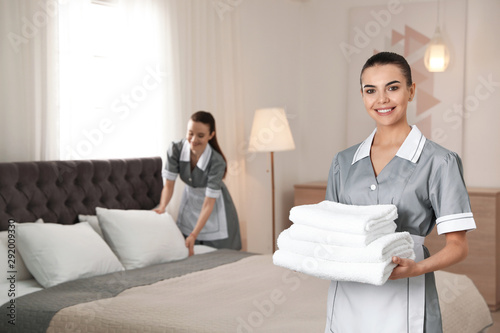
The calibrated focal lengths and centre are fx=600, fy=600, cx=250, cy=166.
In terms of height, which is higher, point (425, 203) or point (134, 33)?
point (134, 33)

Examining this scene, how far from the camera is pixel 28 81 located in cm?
350

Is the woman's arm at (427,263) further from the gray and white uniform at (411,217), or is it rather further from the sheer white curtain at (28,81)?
the sheer white curtain at (28,81)

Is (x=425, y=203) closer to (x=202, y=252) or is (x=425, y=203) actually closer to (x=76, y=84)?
(x=202, y=252)

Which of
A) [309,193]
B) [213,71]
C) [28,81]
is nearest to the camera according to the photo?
[28,81]

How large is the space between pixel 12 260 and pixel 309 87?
384 cm

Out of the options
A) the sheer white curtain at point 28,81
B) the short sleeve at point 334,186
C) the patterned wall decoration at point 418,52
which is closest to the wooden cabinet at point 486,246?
the patterned wall decoration at point 418,52

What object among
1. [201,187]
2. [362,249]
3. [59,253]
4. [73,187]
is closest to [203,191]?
[201,187]

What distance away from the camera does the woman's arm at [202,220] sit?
13.0 feet

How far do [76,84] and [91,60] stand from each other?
22 cm

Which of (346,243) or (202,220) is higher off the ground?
(346,243)

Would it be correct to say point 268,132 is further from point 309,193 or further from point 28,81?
point 28,81

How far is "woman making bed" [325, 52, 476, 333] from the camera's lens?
1.47 metres

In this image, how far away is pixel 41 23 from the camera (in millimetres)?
3537

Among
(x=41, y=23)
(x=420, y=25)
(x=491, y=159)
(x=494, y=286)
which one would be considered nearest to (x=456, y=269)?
(x=494, y=286)
